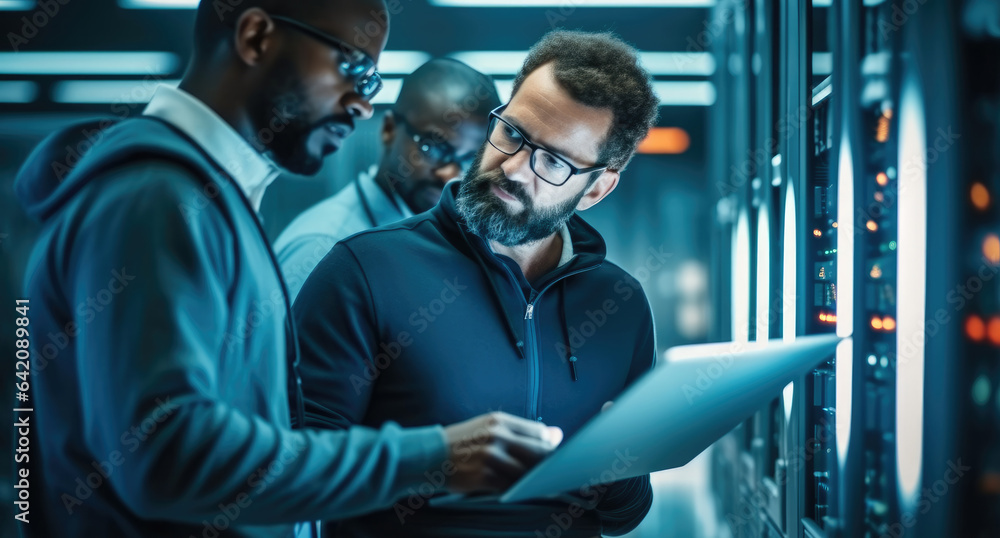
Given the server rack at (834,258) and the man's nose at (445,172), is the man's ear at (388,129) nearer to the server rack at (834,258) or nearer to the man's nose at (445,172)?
the man's nose at (445,172)

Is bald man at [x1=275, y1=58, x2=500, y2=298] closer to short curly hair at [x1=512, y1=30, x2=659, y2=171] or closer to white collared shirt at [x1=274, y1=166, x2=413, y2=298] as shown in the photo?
white collared shirt at [x1=274, y1=166, x2=413, y2=298]

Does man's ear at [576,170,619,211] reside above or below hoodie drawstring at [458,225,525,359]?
above

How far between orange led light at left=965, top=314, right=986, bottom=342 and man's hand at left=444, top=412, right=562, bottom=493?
66cm

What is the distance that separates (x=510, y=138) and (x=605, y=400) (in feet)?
1.81

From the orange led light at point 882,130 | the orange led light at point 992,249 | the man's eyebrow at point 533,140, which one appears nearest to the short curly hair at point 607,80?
the man's eyebrow at point 533,140

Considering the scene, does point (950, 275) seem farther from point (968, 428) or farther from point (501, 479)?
point (501, 479)

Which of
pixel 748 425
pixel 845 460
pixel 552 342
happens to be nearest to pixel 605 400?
pixel 552 342

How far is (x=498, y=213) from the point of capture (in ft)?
4.63

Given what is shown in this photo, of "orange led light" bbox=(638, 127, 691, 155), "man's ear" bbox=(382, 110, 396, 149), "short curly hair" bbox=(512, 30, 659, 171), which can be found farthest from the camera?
"orange led light" bbox=(638, 127, 691, 155)

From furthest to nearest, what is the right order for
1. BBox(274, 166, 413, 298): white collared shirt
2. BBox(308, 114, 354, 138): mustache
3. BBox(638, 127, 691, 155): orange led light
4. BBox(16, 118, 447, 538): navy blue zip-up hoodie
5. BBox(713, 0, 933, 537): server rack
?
BBox(638, 127, 691, 155): orange led light < BBox(274, 166, 413, 298): white collared shirt < BBox(713, 0, 933, 537): server rack < BBox(308, 114, 354, 138): mustache < BBox(16, 118, 447, 538): navy blue zip-up hoodie

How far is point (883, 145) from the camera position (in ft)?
4.31

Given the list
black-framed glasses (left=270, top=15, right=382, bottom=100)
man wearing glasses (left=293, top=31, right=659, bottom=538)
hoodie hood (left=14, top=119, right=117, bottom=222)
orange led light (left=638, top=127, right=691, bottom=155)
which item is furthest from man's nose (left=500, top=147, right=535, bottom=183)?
orange led light (left=638, top=127, right=691, bottom=155)

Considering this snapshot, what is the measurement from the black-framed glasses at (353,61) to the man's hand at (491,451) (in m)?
0.49

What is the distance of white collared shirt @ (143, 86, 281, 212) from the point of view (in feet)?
2.99
